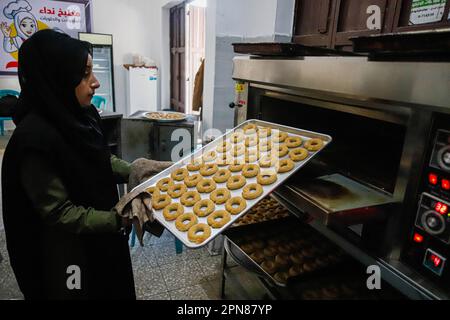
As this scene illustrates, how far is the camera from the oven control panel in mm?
819

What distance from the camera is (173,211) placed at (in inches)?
48.6

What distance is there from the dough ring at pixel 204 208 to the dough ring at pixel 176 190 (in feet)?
0.36

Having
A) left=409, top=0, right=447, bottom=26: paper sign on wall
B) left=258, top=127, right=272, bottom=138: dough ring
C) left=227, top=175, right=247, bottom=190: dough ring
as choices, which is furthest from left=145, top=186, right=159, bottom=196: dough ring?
left=409, top=0, right=447, bottom=26: paper sign on wall

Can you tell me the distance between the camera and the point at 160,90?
293 inches

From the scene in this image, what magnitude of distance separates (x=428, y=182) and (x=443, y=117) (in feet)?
0.60

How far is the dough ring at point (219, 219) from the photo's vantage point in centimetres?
111

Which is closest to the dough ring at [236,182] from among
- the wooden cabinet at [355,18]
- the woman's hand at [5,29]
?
the wooden cabinet at [355,18]

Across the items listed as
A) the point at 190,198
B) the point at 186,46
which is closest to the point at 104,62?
the point at 186,46

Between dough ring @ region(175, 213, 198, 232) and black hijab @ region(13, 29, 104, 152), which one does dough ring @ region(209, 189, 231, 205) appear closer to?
dough ring @ region(175, 213, 198, 232)

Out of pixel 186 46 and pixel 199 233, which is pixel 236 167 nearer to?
pixel 199 233

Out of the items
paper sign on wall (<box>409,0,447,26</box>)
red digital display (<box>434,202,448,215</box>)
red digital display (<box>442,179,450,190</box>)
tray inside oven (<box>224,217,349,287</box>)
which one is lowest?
tray inside oven (<box>224,217,349,287</box>)

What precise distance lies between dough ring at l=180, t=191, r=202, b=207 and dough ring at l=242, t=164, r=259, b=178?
22cm

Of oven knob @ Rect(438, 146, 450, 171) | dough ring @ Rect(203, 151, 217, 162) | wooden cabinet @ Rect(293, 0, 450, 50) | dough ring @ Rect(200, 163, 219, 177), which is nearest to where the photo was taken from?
oven knob @ Rect(438, 146, 450, 171)

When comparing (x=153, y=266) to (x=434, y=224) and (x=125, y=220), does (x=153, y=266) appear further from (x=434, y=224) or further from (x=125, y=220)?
(x=434, y=224)
